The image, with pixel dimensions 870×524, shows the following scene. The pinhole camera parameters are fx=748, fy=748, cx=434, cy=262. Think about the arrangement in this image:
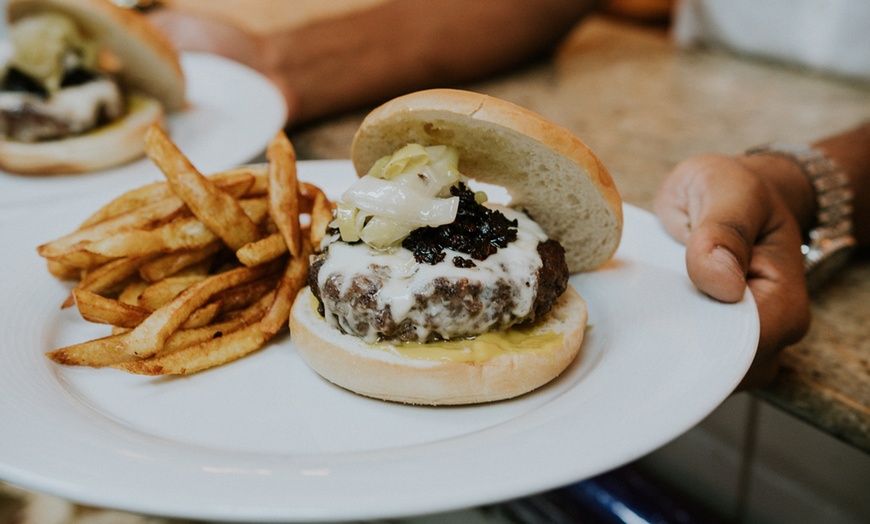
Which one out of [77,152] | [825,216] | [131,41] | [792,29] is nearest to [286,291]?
[77,152]

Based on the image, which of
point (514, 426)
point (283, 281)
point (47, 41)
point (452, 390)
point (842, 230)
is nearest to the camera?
point (514, 426)

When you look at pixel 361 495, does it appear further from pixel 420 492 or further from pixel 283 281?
pixel 283 281

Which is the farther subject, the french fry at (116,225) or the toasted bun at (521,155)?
the french fry at (116,225)

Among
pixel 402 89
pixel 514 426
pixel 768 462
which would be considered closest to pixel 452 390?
pixel 514 426

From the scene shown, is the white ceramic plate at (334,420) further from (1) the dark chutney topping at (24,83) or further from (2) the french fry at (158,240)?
(1) the dark chutney topping at (24,83)

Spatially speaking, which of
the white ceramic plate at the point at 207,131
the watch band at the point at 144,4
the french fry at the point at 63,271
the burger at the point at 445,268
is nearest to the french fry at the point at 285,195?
the burger at the point at 445,268
